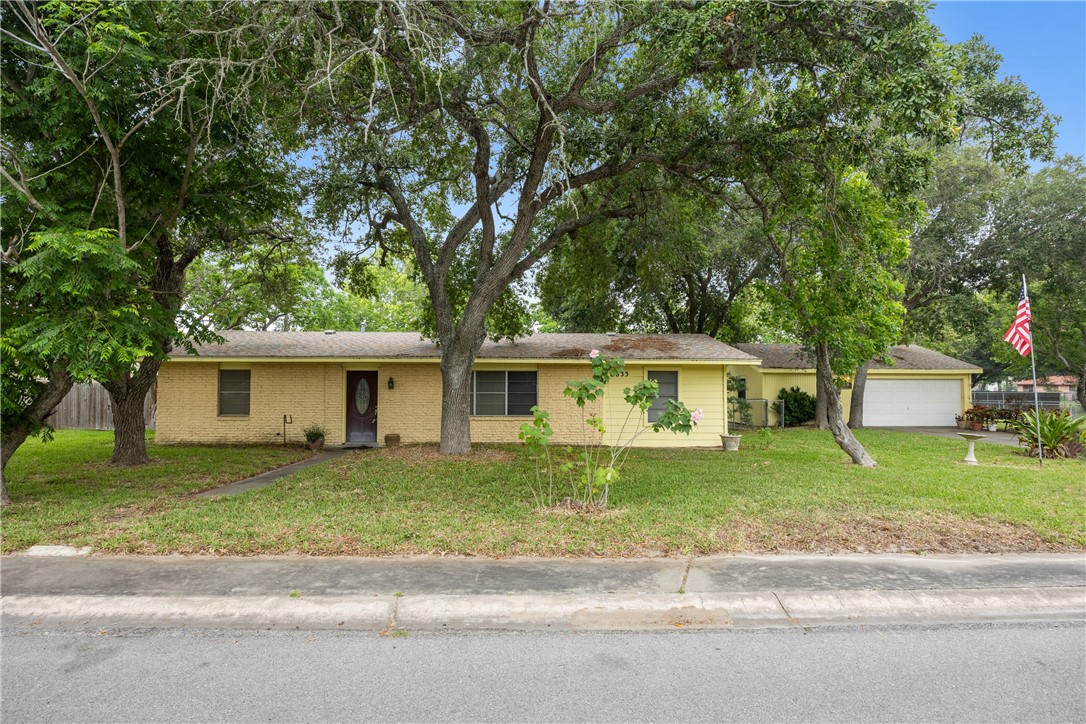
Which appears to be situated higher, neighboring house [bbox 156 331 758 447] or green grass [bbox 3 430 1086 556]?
neighboring house [bbox 156 331 758 447]

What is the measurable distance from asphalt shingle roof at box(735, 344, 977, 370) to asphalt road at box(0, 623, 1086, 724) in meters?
19.3

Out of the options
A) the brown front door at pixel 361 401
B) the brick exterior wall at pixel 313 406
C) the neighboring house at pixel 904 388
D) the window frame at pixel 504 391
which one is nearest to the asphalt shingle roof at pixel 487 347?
the brick exterior wall at pixel 313 406

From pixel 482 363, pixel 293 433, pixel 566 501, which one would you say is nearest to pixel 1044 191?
pixel 482 363

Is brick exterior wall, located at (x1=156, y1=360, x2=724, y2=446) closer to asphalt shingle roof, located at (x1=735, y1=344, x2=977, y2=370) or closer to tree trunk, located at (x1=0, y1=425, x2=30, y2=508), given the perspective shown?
tree trunk, located at (x1=0, y1=425, x2=30, y2=508)

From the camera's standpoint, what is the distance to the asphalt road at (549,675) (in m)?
3.18

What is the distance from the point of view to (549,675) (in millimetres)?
3604

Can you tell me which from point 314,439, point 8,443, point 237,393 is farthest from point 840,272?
point 237,393

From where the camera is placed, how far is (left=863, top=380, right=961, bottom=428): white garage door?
77.4ft

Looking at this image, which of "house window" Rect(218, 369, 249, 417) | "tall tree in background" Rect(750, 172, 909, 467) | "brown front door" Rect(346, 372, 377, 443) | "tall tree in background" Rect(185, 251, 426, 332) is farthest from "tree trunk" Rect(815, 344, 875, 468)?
"house window" Rect(218, 369, 249, 417)

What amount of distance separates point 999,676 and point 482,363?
1272 centimetres

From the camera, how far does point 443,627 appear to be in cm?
439

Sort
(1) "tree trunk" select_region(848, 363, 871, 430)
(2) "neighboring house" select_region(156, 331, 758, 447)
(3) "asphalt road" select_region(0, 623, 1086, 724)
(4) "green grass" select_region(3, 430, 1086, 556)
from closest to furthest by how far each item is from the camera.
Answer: (3) "asphalt road" select_region(0, 623, 1086, 724)
(4) "green grass" select_region(3, 430, 1086, 556)
(2) "neighboring house" select_region(156, 331, 758, 447)
(1) "tree trunk" select_region(848, 363, 871, 430)

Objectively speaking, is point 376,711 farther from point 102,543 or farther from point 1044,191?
point 1044,191

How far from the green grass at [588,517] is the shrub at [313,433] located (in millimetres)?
3891
